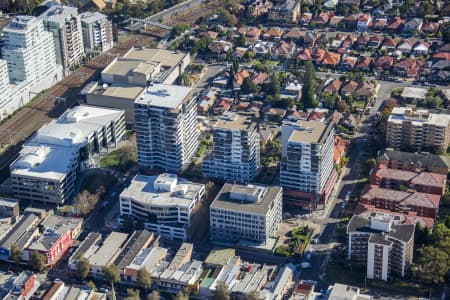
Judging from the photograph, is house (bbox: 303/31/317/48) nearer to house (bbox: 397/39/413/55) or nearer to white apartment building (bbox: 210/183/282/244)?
house (bbox: 397/39/413/55)

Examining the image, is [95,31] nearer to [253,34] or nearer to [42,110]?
[42,110]

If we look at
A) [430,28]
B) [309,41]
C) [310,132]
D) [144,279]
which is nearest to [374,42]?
[309,41]

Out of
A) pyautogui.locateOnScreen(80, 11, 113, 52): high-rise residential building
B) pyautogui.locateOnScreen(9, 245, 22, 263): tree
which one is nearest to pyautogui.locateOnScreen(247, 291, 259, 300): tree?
pyautogui.locateOnScreen(9, 245, 22, 263): tree

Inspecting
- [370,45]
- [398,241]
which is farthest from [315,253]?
[370,45]

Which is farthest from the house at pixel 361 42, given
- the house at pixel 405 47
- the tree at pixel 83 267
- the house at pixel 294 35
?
the tree at pixel 83 267

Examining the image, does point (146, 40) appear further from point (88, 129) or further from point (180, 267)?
point (180, 267)

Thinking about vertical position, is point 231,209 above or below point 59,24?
below

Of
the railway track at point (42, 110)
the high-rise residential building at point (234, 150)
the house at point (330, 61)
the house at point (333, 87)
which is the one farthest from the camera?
the house at point (330, 61)

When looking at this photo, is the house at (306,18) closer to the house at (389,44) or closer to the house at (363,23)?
the house at (363,23)
